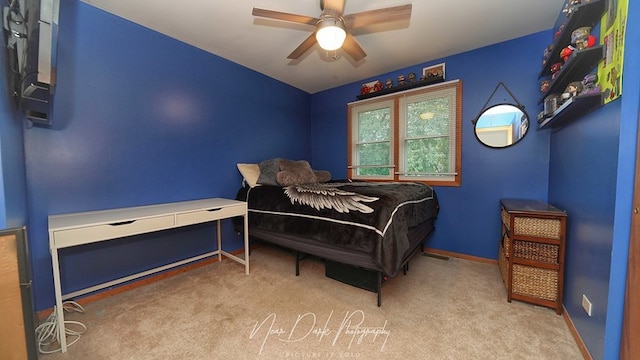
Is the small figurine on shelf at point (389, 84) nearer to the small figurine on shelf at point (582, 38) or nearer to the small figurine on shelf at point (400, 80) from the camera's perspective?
the small figurine on shelf at point (400, 80)

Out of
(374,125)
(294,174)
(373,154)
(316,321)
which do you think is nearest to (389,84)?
(374,125)

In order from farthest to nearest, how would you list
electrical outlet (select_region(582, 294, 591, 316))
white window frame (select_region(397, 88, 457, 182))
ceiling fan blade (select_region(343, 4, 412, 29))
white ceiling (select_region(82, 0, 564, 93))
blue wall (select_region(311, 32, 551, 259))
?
white window frame (select_region(397, 88, 457, 182)), blue wall (select_region(311, 32, 551, 259)), white ceiling (select_region(82, 0, 564, 93)), ceiling fan blade (select_region(343, 4, 412, 29)), electrical outlet (select_region(582, 294, 591, 316))

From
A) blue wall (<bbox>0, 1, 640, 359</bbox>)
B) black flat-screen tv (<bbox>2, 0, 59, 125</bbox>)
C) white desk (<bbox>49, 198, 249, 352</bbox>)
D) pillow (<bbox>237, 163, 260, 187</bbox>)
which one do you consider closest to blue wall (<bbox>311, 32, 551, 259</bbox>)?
blue wall (<bbox>0, 1, 640, 359</bbox>)

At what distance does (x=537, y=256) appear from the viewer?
1.69 meters

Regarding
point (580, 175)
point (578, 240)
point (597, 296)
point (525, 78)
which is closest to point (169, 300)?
point (597, 296)

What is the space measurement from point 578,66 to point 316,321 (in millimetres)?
2449

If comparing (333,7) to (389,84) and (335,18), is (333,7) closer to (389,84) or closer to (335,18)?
(335,18)

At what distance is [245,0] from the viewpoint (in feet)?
6.02

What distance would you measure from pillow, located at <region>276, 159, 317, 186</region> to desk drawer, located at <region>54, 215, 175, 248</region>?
1.19m

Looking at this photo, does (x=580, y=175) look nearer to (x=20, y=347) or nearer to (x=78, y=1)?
(x=20, y=347)

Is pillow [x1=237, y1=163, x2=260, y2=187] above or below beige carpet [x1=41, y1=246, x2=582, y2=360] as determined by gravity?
above

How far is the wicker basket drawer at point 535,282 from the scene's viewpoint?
1.65 metres

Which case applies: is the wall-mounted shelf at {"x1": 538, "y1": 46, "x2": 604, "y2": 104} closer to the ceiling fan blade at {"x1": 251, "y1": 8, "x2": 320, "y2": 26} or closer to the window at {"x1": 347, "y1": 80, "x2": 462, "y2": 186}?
the window at {"x1": 347, "y1": 80, "x2": 462, "y2": 186}

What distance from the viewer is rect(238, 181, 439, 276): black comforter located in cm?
167
